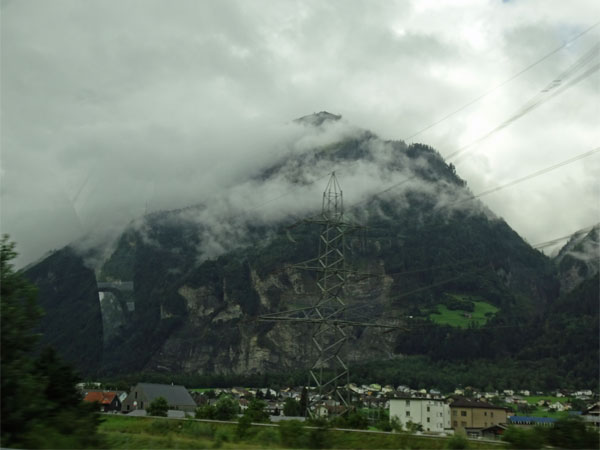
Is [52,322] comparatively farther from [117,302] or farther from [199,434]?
[199,434]

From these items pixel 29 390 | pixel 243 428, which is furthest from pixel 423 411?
pixel 29 390

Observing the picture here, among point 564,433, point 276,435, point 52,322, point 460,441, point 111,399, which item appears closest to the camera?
point 564,433

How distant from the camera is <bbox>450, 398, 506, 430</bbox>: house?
91.4 meters

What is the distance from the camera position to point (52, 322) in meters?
126

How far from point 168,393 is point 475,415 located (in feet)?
163

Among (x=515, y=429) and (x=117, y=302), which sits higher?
(x=117, y=302)

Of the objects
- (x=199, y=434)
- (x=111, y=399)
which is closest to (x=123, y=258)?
(x=111, y=399)

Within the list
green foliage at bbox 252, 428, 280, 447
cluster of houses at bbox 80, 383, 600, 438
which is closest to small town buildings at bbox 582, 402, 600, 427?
cluster of houses at bbox 80, 383, 600, 438

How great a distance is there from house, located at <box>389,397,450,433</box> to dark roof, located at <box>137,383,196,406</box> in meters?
39.9

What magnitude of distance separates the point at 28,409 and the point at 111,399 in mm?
93190

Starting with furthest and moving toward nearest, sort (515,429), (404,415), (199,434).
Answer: (404,415)
(199,434)
(515,429)

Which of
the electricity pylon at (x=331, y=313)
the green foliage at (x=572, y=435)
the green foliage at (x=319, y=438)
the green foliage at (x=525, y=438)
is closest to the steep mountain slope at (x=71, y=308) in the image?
the electricity pylon at (x=331, y=313)

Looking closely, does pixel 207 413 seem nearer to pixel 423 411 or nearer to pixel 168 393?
pixel 423 411

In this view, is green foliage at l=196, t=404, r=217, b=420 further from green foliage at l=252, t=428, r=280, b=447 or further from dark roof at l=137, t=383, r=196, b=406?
dark roof at l=137, t=383, r=196, b=406
